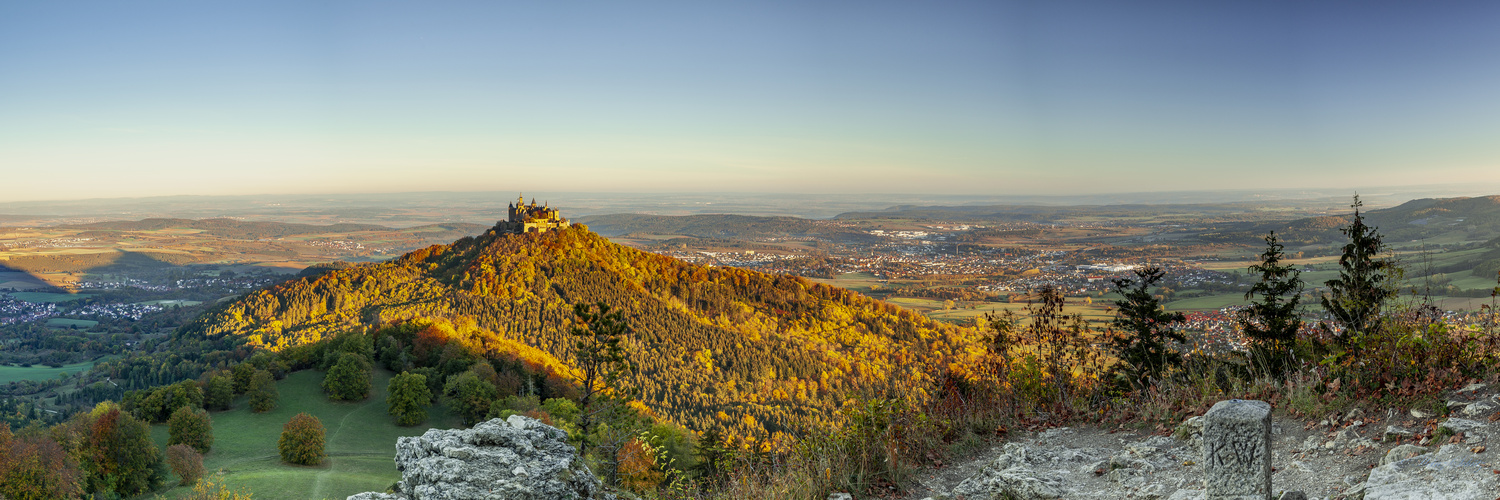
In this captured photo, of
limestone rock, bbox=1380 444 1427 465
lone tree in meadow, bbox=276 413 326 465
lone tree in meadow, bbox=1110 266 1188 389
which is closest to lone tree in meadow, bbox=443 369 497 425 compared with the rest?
lone tree in meadow, bbox=276 413 326 465

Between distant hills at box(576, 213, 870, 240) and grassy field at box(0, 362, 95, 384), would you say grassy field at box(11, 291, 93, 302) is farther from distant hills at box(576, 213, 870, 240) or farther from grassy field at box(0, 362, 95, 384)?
distant hills at box(576, 213, 870, 240)

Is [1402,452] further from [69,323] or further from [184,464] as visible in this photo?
[69,323]

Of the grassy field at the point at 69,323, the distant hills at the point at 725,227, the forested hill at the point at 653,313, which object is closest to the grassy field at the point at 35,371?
the forested hill at the point at 653,313

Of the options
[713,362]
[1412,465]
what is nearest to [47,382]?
[713,362]

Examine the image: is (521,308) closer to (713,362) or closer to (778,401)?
(713,362)

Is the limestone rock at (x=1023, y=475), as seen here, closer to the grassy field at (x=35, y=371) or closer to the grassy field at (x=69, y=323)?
the grassy field at (x=35, y=371)

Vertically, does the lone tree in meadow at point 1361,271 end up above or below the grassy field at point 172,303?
above

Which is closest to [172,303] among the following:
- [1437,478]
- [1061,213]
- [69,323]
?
[69,323]
